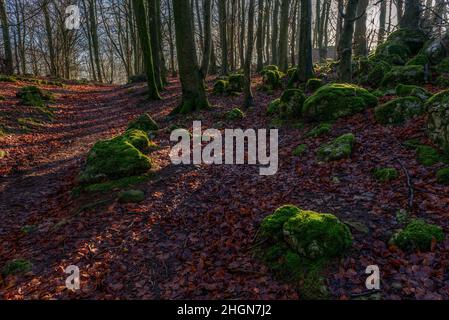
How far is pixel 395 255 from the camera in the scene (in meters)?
4.72

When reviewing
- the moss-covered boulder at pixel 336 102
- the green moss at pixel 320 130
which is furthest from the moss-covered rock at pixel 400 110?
the green moss at pixel 320 130

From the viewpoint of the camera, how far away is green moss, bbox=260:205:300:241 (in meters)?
5.39

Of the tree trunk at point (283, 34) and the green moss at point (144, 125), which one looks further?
the tree trunk at point (283, 34)

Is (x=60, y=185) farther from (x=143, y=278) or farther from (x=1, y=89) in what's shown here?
(x=1, y=89)

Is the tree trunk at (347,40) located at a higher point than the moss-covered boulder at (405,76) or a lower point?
higher

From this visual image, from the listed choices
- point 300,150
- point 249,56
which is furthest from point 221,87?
point 300,150

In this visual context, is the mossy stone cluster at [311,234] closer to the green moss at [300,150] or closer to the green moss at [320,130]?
the green moss at [300,150]

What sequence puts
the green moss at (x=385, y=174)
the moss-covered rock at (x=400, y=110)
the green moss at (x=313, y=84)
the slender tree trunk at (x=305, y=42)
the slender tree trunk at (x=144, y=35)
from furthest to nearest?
the slender tree trunk at (x=144, y=35)
the green moss at (x=313, y=84)
the slender tree trunk at (x=305, y=42)
the moss-covered rock at (x=400, y=110)
the green moss at (x=385, y=174)

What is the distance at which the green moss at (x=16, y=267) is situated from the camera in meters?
5.42

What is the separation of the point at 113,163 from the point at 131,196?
1.47 m

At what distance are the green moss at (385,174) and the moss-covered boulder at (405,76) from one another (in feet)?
20.8

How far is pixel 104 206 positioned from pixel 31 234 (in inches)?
56.8

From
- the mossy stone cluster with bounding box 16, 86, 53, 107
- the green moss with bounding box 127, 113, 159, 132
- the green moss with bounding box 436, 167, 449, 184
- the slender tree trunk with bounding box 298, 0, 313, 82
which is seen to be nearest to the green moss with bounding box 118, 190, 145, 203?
the green moss with bounding box 127, 113, 159, 132

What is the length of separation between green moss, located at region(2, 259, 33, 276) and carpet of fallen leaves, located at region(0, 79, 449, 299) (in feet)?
0.40
